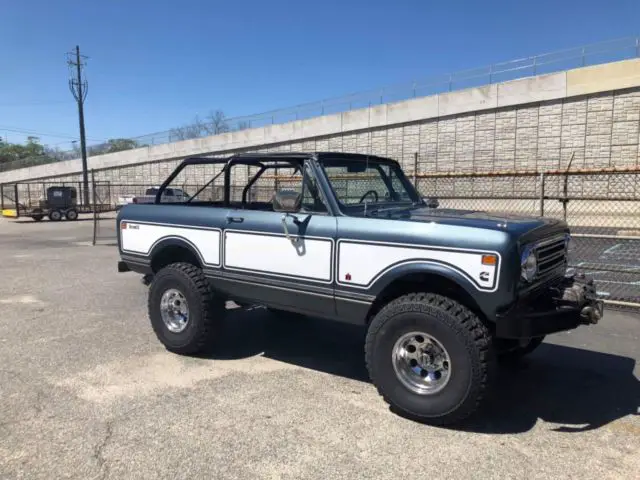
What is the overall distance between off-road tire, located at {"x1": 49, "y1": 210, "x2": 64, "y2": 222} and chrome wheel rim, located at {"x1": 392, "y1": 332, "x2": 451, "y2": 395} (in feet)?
91.0

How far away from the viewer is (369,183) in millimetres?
5219

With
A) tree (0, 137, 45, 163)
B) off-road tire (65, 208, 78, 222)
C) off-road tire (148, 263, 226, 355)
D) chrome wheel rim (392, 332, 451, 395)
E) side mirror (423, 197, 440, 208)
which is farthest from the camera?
tree (0, 137, 45, 163)

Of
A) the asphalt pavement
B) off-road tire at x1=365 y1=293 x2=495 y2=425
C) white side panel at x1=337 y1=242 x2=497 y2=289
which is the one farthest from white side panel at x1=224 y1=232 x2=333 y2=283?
the asphalt pavement

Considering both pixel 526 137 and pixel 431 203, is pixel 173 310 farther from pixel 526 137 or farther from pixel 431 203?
pixel 526 137

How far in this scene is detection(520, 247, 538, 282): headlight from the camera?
342 centimetres

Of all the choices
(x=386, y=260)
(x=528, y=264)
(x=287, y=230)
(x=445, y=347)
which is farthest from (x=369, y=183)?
(x=445, y=347)

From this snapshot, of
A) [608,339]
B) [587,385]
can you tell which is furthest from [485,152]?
[587,385]

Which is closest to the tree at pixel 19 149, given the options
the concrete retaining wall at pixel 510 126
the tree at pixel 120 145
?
the tree at pixel 120 145

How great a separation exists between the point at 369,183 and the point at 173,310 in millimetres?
2388

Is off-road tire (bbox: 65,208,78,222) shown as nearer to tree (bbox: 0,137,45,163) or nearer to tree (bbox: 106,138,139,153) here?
tree (bbox: 106,138,139,153)

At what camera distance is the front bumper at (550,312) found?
11.1 ft

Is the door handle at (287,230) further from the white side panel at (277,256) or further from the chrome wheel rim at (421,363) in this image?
the chrome wheel rim at (421,363)

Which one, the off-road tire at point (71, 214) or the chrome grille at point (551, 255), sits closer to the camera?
the chrome grille at point (551, 255)

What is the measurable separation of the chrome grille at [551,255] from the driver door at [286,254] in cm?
154
